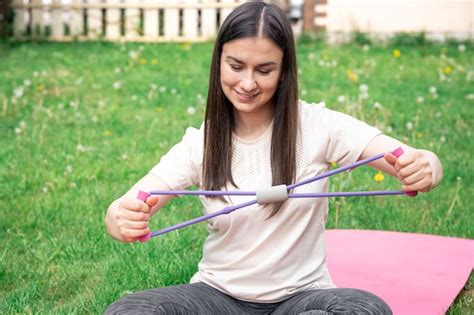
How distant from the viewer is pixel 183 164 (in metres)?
2.22

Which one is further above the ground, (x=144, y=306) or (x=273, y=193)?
(x=273, y=193)

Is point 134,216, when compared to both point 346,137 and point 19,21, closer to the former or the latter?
point 346,137

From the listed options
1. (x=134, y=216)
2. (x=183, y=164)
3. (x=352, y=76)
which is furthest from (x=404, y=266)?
(x=352, y=76)

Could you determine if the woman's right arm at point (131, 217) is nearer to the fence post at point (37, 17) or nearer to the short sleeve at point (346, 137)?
the short sleeve at point (346, 137)

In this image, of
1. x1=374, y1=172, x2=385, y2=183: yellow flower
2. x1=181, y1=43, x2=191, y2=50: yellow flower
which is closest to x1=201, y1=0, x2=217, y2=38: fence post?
x1=181, y1=43, x2=191, y2=50: yellow flower

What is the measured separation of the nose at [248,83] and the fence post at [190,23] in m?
6.33

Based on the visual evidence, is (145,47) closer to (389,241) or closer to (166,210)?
(166,210)

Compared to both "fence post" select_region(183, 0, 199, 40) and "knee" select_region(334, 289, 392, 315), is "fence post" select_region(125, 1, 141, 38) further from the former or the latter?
"knee" select_region(334, 289, 392, 315)

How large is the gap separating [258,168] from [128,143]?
2506 millimetres

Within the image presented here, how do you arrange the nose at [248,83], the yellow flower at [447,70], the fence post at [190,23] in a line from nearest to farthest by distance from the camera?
the nose at [248,83]
the yellow flower at [447,70]
the fence post at [190,23]

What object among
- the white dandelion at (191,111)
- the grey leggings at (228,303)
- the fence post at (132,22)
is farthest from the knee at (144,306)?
the fence post at (132,22)

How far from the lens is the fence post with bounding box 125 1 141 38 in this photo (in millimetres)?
8316

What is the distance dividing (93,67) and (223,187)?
185 inches

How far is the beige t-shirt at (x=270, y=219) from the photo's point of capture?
2174mm
